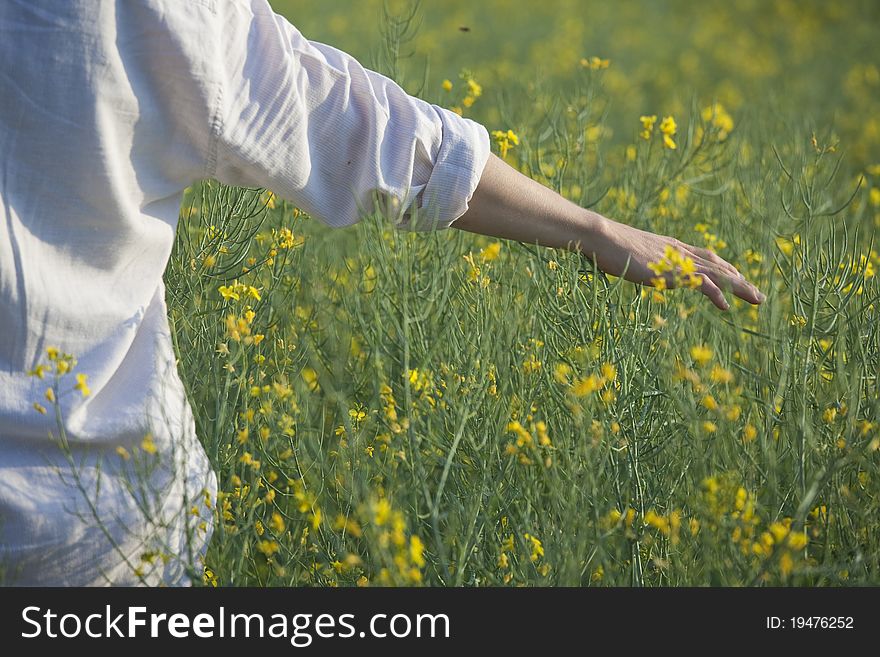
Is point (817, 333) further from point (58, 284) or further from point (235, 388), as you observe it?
point (58, 284)

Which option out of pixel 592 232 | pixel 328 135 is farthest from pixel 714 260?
pixel 328 135

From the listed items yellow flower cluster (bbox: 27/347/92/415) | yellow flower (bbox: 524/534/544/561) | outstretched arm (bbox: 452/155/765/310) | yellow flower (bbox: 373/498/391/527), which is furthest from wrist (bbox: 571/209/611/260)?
yellow flower cluster (bbox: 27/347/92/415)

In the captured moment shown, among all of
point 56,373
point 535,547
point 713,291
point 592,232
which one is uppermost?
point 592,232

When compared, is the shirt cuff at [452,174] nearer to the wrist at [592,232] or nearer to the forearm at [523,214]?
the forearm at [523,214]

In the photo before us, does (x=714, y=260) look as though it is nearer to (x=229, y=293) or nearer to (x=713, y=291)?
(x=713, y=291)

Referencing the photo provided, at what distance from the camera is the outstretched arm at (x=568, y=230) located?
1.52 metres

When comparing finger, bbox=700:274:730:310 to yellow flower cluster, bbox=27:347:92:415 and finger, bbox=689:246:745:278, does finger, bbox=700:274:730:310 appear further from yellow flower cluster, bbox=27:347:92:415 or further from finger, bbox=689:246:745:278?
yellow flower cluster, bbox=27:347:92:415

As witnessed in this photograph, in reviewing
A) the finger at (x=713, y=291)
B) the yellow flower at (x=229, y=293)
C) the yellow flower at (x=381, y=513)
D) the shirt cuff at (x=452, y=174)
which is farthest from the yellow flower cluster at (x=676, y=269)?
the yellow flower at (x=229, y=293)

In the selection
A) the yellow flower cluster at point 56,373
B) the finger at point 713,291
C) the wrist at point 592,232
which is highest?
the wrist at point 592,232

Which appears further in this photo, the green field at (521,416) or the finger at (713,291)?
the finger at (713,291)

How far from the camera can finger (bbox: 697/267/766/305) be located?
1.54m

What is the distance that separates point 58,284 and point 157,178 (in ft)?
0.63

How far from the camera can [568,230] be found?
1.55 meters

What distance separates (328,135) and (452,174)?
0.19m
